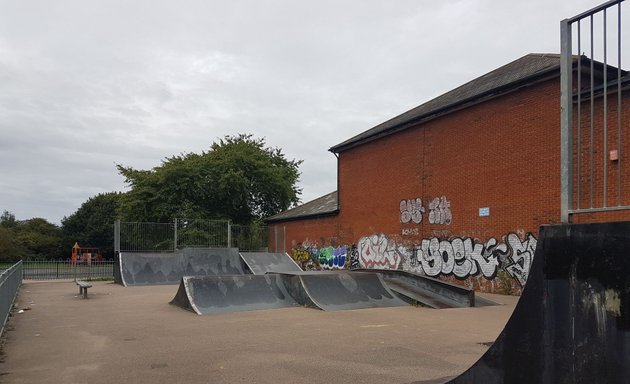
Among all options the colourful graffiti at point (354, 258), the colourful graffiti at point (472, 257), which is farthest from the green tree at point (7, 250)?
the colourful graffiti at point (472, 257)

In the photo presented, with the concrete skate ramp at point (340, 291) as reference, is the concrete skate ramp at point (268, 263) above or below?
below

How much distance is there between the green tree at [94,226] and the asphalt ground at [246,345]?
62.4 m

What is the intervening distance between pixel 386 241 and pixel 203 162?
20.1m

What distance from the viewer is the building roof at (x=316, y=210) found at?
28.5 meters

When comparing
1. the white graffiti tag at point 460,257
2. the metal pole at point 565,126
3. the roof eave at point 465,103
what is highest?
the roof eave at point 465,103

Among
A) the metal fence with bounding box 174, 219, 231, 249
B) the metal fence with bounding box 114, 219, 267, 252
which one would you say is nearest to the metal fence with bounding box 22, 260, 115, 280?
the metal fence with bounding box 114, 219, 267, 252

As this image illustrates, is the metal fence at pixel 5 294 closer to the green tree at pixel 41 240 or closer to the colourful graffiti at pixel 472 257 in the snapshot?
the colourful graffiti at pixel 472 257

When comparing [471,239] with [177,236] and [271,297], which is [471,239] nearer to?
[271,297]

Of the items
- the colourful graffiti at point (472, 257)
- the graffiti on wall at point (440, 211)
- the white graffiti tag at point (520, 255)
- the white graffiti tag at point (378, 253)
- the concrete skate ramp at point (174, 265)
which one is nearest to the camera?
the white graffiti tag at point (520, 255)

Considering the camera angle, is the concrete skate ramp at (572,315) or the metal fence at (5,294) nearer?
the concrete skate ramp at (572,315)

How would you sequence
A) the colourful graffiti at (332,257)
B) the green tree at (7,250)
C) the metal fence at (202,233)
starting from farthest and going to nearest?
the green tree at (7,250) → the metal fence at (202,233) → the colourful graffiti at (332,257)

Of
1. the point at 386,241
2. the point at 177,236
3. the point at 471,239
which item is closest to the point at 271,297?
the point at 471,239

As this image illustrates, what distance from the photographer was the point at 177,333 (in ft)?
31.3

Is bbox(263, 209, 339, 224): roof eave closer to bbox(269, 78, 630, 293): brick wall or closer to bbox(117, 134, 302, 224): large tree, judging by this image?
bbox(269, 78, 630, 293): brick wall
